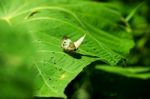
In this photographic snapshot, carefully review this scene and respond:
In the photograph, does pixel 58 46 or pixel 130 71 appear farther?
pixel 130 71

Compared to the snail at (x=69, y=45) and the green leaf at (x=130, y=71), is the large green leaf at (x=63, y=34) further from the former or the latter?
the green leaf at (x=130, y=71)

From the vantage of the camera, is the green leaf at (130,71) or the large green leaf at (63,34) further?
the green leaf at (130,71)

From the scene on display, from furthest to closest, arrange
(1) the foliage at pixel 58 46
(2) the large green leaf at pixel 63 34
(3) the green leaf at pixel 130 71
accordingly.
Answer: (3) the green leaf at pixel 130 71 < (2) the large green leaf at pixel 63 34 < (1) the foliage at pixel 58 46

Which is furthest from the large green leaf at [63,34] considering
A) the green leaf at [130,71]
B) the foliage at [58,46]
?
the green leaf at [130,71]

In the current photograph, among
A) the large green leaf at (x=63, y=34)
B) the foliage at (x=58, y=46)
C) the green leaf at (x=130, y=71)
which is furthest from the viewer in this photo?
the green leaf at (x=130, y=71)

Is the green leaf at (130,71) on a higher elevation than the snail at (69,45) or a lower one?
lower

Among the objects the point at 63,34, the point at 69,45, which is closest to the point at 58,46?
the point at 69,45

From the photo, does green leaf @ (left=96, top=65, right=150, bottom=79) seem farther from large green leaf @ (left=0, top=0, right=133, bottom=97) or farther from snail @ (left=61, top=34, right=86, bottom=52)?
snail @ (left=61, top=34, right=86, bottom=52)

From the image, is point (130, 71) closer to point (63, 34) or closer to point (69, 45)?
point (63, 34)
